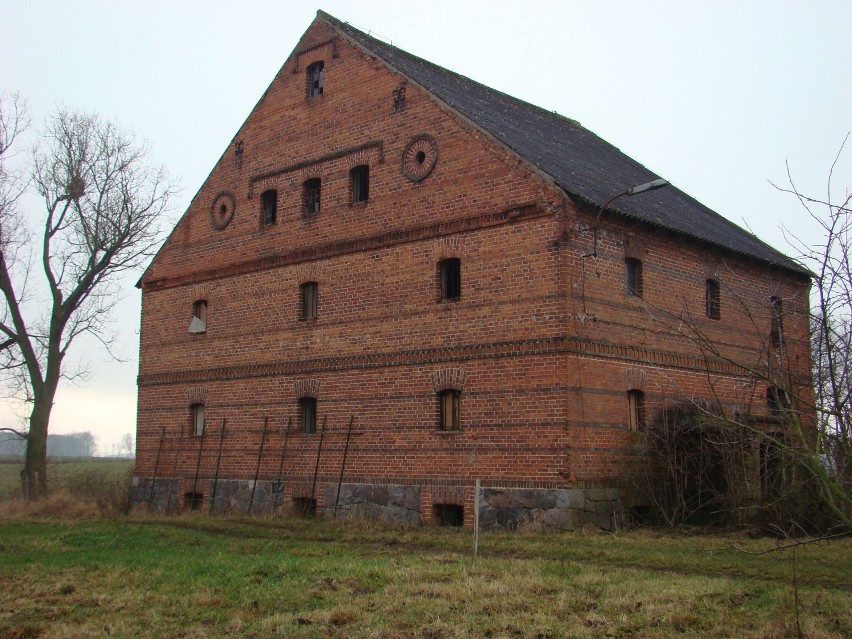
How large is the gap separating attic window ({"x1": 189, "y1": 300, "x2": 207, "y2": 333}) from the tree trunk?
7.63 meters

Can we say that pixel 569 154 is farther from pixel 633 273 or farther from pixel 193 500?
pixel 193 500

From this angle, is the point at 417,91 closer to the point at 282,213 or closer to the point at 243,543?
the point at 282,213

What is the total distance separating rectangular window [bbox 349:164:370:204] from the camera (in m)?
22.1

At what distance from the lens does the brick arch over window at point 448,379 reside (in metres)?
19.2

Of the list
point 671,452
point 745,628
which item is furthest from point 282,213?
point 745,628

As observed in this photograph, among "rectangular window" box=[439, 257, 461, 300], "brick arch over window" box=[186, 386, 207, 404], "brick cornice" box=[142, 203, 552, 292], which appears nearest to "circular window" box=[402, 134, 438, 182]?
"brick cornice" box=[142, 203, 552, 292]

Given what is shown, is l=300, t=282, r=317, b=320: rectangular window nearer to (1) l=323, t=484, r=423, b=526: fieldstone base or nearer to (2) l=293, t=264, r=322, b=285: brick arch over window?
(2) l=293, t=264, r=322, b=285: brick arch over window

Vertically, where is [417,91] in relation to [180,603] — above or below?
above

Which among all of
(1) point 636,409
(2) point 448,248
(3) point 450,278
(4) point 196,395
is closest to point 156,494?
(4) point 196,395

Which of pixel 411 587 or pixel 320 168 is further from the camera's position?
pixel 320 168

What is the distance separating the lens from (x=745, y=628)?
9.51 meters

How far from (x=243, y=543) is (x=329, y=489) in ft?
14.1

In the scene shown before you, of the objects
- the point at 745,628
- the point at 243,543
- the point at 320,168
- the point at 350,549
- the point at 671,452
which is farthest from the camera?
the point at 320,168

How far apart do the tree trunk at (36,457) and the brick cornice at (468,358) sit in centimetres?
779
